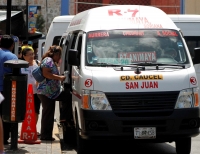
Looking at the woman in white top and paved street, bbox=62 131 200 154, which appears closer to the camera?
paved street, bbox=62 131 200 154

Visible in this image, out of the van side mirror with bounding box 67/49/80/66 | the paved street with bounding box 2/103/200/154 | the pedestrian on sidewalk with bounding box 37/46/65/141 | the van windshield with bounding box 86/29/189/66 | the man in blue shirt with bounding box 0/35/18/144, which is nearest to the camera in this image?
the van side mirror with bounding box 67/49/80/66

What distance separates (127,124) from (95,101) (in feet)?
1.92

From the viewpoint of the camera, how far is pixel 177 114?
31.4 feet

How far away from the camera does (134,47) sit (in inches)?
408

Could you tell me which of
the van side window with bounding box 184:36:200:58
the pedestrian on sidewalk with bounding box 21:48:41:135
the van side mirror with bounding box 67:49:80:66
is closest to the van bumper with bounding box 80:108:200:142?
the van side mirror with bounding box 67:49:80:66

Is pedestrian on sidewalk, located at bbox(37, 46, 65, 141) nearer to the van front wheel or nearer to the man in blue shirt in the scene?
the man in blue shirt

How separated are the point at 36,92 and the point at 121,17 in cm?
274

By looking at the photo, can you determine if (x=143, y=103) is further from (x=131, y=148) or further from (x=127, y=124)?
(x=131, y=148)

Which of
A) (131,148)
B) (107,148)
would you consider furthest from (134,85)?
(107,148)

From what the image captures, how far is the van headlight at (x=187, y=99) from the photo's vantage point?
31.6ft

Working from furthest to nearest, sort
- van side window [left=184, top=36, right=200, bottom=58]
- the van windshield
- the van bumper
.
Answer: van side window [left=184, top=36, right=200, bottom=58] < the van windshield < the van bumper

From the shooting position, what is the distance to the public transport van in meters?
9.54

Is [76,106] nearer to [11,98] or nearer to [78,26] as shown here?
[11,98]

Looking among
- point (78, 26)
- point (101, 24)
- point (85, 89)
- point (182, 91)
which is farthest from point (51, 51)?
point (182, 91)
